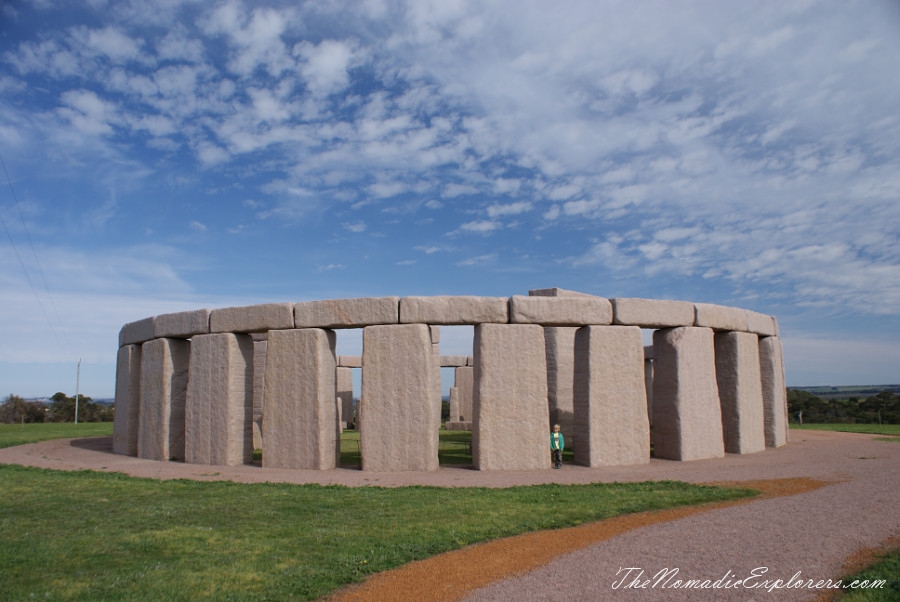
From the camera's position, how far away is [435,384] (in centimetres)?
1146

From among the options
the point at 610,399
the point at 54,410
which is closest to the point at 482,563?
the point at 610,399

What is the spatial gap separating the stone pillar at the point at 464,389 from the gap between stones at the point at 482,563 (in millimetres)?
20326

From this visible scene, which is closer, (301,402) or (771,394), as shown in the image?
(301,402)

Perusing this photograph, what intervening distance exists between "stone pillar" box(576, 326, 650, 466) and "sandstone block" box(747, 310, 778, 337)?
14.1 feet

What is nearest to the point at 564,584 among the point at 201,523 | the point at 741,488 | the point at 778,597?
the point at 778,597

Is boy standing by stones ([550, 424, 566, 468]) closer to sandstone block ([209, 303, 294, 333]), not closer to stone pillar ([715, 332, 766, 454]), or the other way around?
stone pillar ([715, 332, 766, 454])

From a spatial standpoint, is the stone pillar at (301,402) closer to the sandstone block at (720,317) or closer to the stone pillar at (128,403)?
the stone pillar at (128,403)

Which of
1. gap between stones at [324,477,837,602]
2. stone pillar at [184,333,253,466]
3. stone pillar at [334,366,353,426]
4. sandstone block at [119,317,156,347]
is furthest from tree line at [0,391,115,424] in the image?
gap between stones at [324,477,837,602]

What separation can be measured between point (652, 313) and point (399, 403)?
17.3ft

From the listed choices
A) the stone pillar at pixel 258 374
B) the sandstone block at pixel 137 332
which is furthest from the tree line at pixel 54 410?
the sandstone block at pixel 137 332

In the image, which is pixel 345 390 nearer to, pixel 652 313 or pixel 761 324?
pixel 761 324

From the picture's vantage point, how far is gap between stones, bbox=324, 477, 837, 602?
489cm

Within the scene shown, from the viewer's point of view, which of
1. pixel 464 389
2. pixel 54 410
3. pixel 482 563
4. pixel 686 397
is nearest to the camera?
pixel 482 563

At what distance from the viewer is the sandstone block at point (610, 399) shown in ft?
37.6
